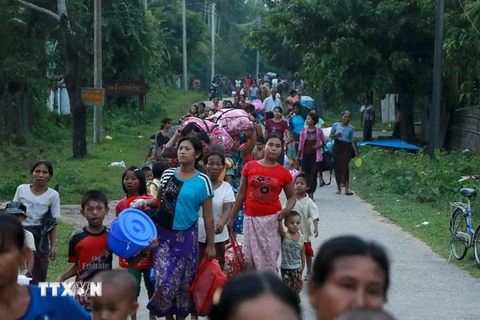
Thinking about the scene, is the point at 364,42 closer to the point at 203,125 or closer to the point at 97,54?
the point at 97,54

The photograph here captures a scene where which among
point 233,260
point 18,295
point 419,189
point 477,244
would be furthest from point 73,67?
point 18,295

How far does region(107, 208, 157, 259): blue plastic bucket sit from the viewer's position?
703 centimetres

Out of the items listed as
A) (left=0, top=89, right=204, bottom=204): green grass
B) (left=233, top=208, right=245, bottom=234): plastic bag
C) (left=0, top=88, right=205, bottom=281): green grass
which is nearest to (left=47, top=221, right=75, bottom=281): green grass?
(left=0, top=88, right=205, bottom=281): green grass

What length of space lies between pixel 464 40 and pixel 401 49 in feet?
25.7

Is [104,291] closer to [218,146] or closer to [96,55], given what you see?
[218,146]

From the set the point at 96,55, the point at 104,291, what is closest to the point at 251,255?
the point at 104,291

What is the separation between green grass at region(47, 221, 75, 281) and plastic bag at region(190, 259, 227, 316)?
2699 millimetres

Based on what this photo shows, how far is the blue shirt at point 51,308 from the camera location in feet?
11.9

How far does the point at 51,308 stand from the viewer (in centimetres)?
367

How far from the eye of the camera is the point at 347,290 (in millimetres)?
3111

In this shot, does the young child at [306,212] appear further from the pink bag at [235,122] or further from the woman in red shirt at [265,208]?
the pink bag at [235,122]

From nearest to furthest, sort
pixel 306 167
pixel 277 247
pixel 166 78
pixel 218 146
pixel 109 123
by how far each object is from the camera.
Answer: pixel 277 247
pixel 218 146
pixel 306 167
pixel 109 123
pixel 166 78

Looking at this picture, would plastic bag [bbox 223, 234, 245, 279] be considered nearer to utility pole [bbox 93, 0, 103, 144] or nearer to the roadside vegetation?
the roadside vegetation

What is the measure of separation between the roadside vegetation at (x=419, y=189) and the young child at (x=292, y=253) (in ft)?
9.87
